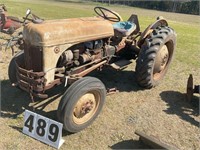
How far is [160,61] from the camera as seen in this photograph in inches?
218

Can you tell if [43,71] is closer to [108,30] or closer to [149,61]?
[108,30]

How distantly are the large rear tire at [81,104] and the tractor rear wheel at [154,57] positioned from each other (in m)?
1.15

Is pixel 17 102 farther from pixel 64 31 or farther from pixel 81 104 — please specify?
pixel 64 31

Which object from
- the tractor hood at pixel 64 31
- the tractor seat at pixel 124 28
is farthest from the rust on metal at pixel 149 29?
the tractor hood at pixel 64 31

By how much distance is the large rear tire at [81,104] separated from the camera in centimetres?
377

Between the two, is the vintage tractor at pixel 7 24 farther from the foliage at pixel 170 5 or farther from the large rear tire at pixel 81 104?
the foliage at pixel 170 5

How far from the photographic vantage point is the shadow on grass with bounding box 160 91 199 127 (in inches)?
185

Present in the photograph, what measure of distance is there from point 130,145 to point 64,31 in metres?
1.93

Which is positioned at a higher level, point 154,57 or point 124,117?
point 154,57

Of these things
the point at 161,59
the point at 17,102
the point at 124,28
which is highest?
the point at 124,28

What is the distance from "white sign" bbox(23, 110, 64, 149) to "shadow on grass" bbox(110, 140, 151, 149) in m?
0.77

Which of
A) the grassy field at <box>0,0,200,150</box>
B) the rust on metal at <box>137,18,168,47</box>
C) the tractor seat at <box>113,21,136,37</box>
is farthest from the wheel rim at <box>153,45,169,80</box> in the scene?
the tractor seat at <box>113,21,136,37</box>

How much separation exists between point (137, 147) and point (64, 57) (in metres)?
1.73

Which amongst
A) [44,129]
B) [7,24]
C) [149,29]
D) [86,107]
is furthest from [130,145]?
[7,24]
